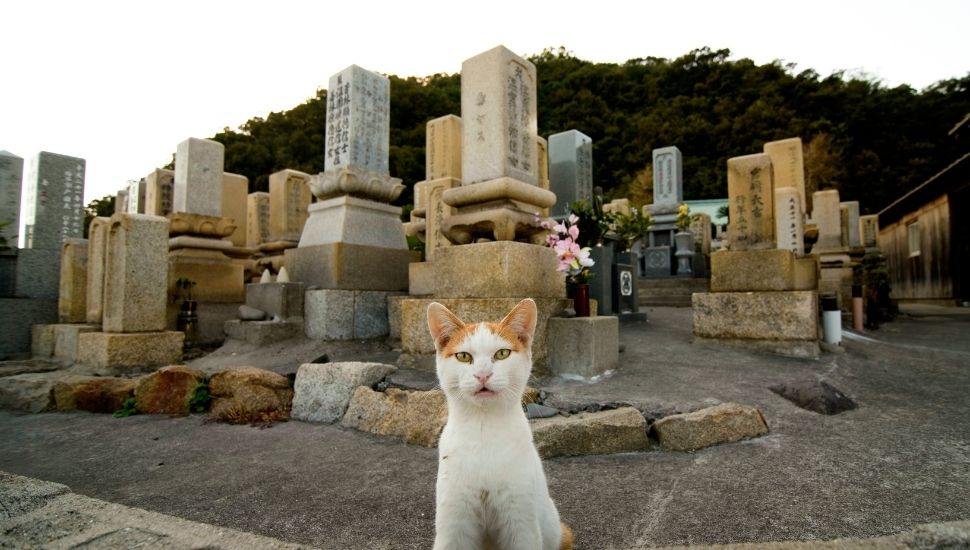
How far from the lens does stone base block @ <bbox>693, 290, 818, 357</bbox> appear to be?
4.88 m

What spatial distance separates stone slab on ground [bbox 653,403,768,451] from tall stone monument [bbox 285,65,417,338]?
12.3ft

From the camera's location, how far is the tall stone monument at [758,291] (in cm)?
491

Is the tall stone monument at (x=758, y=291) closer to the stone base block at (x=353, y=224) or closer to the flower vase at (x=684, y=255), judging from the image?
the stone base block at (x=353, y=224)

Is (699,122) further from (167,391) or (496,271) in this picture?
(167,391)

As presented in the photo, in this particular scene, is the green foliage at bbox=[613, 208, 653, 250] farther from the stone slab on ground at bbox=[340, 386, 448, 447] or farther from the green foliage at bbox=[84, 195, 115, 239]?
the green foliage at bbox=[84, 195, 115, 239]

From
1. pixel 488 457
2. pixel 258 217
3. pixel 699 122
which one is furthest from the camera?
pixel 699 122

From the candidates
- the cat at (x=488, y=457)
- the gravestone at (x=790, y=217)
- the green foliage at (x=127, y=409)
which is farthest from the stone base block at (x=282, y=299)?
the gravestone at (x=790, y=217)

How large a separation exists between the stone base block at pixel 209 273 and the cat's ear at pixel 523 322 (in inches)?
255

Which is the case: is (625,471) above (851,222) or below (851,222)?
below

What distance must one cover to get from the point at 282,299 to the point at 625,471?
14.7 feet

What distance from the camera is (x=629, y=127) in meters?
31.3

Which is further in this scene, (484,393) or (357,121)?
(357,121)

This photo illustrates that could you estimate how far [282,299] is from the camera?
220 inches

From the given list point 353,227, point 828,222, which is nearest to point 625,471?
point 353,227
